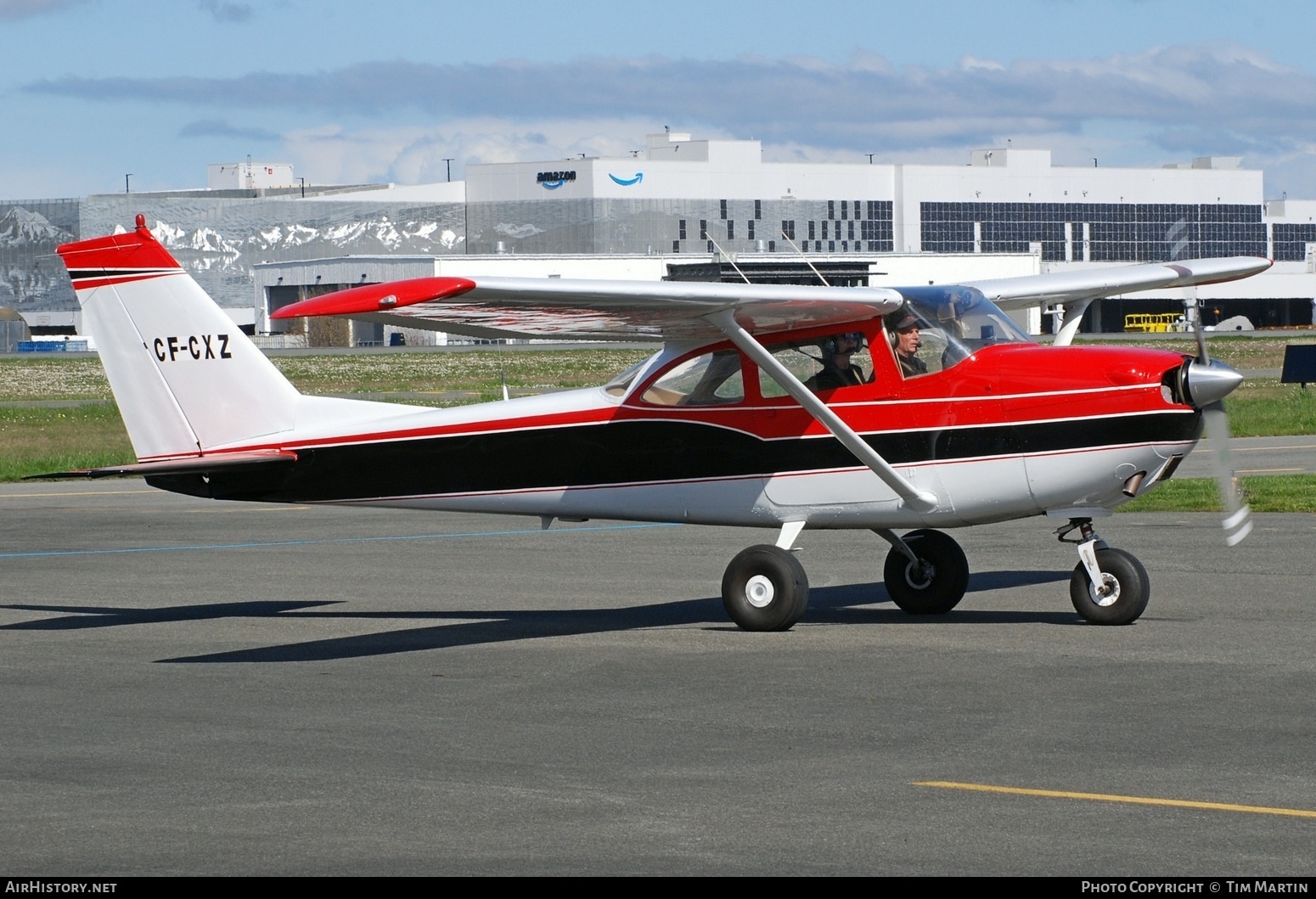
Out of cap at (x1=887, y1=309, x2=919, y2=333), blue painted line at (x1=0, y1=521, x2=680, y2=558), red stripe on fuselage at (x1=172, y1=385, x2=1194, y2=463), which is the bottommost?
blue painted line at (x1=0, y1=521, x2=680, y2=558)

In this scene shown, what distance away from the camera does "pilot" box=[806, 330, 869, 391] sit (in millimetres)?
11797

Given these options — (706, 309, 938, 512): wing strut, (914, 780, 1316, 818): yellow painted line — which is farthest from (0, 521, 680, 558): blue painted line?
(914, 780, 1316, 818): yellow painted line

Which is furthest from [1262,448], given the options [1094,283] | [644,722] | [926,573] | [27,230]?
[27,230]

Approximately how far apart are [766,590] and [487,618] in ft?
7.63

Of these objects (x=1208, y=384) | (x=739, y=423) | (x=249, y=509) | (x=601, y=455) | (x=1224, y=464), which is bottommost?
(x=249, y=509)

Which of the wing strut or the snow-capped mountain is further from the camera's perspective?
the snow-capped mountain

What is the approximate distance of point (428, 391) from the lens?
53.1 meters

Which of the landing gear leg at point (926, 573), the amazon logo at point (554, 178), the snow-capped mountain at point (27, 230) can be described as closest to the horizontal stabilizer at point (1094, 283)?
the landing gear leg at point (926, 573)

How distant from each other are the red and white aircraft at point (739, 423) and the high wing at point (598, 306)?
0.03 metres

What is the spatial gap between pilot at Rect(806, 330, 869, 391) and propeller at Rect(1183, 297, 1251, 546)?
2.12 metres

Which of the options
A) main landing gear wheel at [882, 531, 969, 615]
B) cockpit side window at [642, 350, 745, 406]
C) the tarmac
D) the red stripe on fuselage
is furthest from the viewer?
main landing gear wheel at [882, 531, 969, 615]

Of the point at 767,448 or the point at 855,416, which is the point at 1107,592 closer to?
the point at 855,416

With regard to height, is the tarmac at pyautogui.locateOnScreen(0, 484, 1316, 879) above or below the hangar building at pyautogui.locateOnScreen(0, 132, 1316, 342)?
below

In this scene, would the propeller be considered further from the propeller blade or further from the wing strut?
the wing strut
